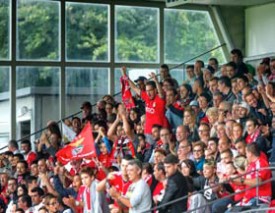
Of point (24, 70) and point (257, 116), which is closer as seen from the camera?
point (257, 116)

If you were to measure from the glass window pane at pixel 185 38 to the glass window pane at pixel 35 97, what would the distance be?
2.85 m

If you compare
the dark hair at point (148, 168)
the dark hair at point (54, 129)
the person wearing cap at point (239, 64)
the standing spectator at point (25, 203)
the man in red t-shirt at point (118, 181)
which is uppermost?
the person wearing cap at point (239, 64)

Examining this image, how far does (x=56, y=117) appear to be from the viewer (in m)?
19.6

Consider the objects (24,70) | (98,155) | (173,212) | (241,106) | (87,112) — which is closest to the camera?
(173,212)

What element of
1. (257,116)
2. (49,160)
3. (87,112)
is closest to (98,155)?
(49,160)

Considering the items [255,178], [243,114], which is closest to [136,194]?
[255,178]

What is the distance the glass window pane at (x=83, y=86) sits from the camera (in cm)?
1978

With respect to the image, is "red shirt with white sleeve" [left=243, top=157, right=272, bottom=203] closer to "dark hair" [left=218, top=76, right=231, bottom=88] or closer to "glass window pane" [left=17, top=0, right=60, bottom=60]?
"dark hair" [left=218, top=76, right=231, bottom=88]

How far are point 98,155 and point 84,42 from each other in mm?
6380

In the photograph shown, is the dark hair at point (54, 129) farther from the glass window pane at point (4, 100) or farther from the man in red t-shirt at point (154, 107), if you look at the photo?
the man in red t-shirt at point (154, 107)

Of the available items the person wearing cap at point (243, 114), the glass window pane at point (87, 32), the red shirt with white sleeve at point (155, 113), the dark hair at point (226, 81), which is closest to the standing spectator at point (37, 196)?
the red shirt with white sleeve at point (155, 113)

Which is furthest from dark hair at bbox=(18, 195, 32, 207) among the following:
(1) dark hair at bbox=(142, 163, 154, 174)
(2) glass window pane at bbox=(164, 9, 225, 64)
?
(2) glass window pane at bbox=(164, 9, 225, 64)

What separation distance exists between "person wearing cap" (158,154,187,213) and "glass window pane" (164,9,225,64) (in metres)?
10.3

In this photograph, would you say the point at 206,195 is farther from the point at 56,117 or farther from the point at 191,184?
the point at 56,117
